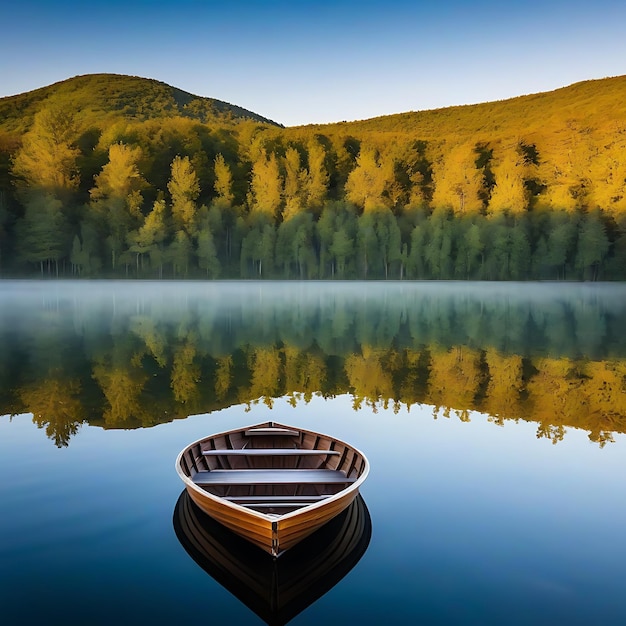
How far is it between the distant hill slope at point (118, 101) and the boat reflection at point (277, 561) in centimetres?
10073

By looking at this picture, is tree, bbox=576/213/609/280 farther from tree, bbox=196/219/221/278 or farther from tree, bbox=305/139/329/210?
tree, bbox=196/219/221/278

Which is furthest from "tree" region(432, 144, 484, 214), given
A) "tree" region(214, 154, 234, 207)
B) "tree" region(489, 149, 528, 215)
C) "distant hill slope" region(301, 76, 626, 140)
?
"distant hill slope" region(301, 76, 626, 140)

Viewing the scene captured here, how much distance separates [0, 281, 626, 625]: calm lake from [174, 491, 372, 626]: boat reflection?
0.09 ft

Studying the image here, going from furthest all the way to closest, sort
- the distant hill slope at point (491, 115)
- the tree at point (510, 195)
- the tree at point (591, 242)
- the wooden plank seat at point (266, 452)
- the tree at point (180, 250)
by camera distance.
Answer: the distant hill slope at point (491, 115)
the tree at point (510, 195)
the tree at point (180, 250)
the tree at point (591, 242)
the wooden plank seat at point (266, 452)

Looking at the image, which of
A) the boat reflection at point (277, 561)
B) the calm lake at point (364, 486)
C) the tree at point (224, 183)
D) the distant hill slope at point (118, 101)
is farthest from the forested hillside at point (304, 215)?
the boat reflection at point (277, 561)

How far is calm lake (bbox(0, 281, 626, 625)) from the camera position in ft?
18.3

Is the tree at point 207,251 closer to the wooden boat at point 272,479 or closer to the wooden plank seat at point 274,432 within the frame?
the wooden boat at point 272,479

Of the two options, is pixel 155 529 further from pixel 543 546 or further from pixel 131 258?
pixel 131 258

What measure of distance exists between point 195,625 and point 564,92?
137 m

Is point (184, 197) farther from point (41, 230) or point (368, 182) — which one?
point (368, 182)

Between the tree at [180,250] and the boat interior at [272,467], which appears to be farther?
the tree at [180,250]

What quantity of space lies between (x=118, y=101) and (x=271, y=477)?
119918 mm

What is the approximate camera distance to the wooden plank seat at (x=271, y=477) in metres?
6.96

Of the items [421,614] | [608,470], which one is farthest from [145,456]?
[608,470]
